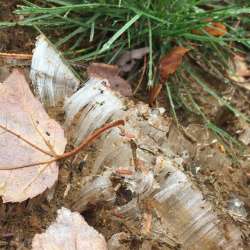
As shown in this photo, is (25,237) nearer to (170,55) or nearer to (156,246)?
(156,246)

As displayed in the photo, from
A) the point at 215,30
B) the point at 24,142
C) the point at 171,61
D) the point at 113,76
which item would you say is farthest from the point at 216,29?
the point at 24,142

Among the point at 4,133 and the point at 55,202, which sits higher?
the point at 4,133

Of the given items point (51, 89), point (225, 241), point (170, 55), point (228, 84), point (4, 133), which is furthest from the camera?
point (228, 84)

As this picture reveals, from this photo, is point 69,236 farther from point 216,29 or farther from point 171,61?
point 216,29

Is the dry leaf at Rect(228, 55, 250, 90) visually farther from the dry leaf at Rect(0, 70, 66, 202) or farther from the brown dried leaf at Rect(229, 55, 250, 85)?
the dry leaf at Rect(0, 70, 66, 202)

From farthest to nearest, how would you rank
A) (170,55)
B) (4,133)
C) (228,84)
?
(228,84), (170,55), (4,133)

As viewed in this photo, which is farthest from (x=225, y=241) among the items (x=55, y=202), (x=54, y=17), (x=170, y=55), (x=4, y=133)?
(x=54, y=17)

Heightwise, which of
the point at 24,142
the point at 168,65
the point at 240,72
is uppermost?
the point at 24,142
